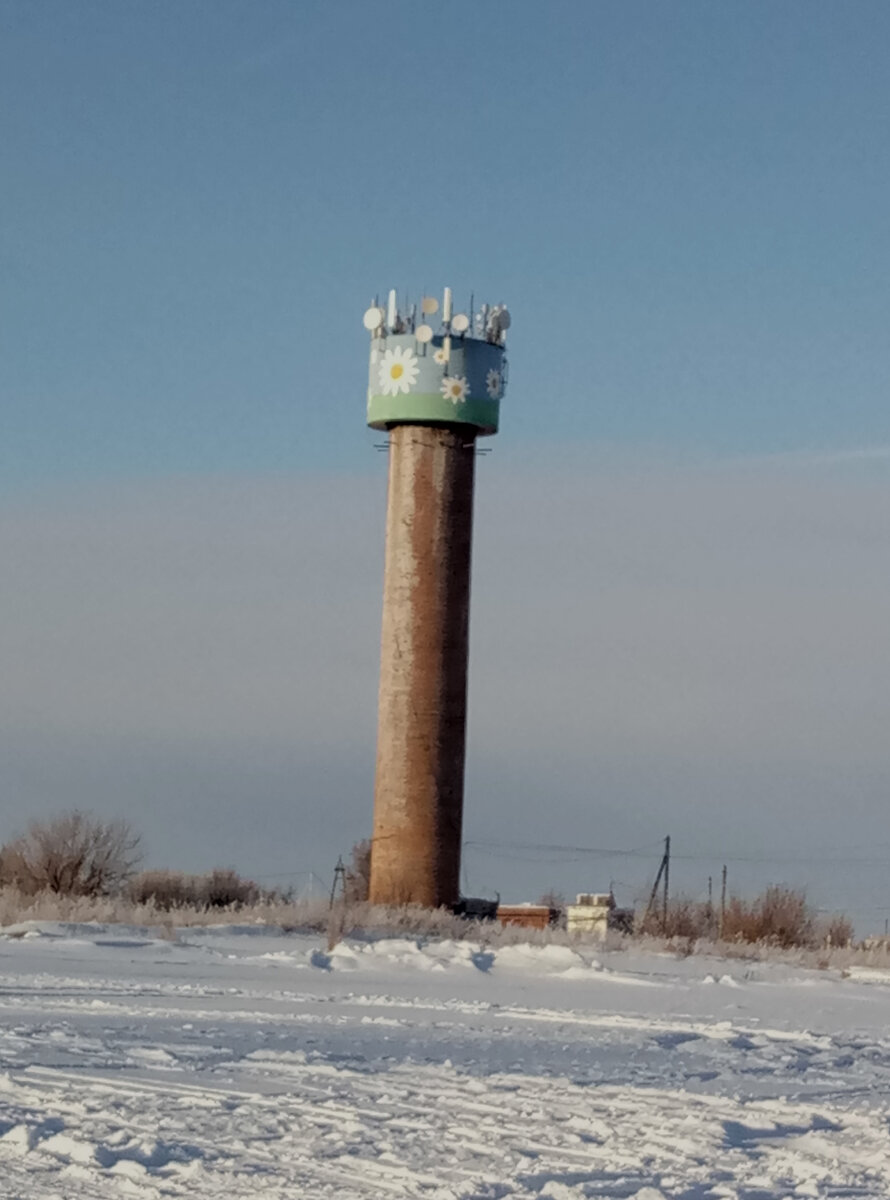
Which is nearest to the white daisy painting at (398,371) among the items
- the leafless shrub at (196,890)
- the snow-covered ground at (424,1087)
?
the leafless shrub at (196,890)

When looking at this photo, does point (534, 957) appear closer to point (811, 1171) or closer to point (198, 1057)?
point (198, 1057)

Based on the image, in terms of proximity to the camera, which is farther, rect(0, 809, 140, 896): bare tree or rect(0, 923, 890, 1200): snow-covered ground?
rect(0, 809, 140, 896): bare tree

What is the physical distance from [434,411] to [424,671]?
15.3ft

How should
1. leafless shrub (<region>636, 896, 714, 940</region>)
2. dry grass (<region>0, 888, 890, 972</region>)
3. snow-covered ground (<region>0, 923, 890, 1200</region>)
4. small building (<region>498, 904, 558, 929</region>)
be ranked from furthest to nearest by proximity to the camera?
1. small building (<region>498, 904, 558, 929</region>)
2. leafless shrub (<region>636, 896, 714, 940</region>)
3. dry grass (<region>0, 888, 890, 972</region>)
4. snow-covered ground (<region>0, 923, 890, 1200</region>)

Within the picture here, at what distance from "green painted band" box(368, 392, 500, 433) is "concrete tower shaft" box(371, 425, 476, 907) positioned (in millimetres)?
214

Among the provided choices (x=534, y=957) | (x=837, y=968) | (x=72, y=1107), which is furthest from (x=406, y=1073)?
(x=837, y=968)

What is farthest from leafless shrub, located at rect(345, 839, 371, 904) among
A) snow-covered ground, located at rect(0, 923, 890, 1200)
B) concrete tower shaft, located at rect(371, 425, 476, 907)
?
snow-covered ground, located at rect(0, 923, 890, 1200)

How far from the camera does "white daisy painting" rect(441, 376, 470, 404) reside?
3294cm

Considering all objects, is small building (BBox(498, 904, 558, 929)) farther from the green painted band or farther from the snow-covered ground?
the snow-covered ground

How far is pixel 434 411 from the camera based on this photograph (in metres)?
32.8

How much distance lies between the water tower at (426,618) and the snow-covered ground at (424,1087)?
14.0 m

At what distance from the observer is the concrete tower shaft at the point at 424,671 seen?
3253 cm

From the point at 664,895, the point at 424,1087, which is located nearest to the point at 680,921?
the point at 664,895

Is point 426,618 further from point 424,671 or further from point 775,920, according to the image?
point 775,920
